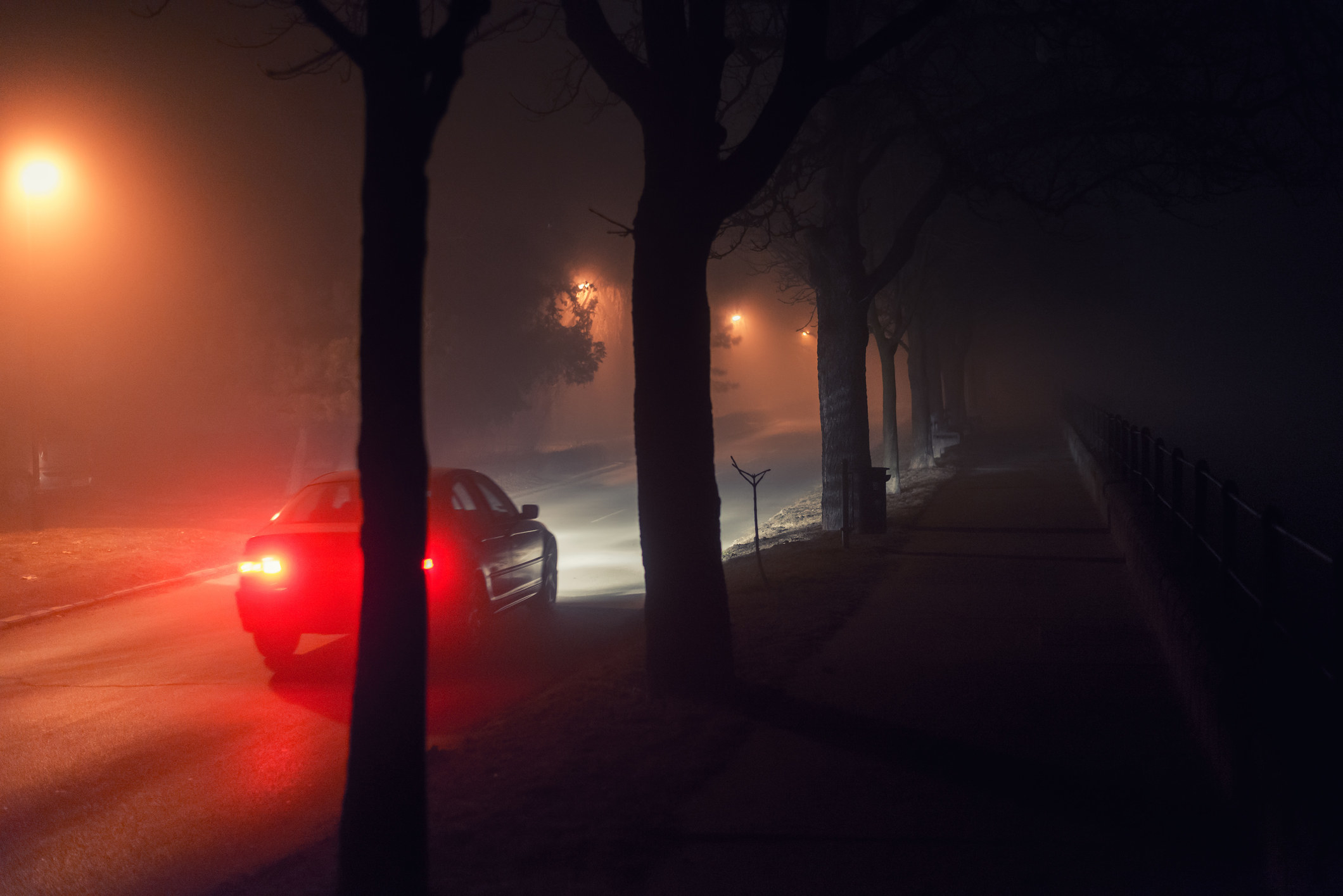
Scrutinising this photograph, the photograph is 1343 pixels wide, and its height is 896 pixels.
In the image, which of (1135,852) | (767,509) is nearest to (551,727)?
(1135,852)

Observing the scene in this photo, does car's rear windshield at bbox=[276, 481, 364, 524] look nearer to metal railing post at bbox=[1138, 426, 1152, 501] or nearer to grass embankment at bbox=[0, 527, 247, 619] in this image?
grass embankment at bbox=[0, 527, 247, 619]

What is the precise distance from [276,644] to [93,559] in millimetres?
8457

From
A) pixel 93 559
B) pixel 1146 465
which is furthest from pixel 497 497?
pixel 93 559

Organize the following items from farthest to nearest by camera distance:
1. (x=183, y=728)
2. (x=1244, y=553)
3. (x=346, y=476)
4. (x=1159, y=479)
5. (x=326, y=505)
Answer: (x=1244, y=553) → (x=1159, y=479) → (x=346, y=476) → (x=326, y=505) → (x=183, y=728)

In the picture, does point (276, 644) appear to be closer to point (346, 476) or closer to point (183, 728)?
point (346, 476)

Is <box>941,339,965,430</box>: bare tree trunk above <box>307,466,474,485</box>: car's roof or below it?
above

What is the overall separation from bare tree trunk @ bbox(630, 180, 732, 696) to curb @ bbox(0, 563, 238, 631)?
8976mm

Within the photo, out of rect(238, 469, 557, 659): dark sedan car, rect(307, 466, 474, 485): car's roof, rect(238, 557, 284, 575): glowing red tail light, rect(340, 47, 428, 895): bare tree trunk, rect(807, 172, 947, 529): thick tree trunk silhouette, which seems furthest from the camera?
rect(807, 172, 947, 529): thick tree trunk silhouette

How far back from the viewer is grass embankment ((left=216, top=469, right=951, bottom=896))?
4195 mm

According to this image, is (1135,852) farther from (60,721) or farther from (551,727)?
(60,721)

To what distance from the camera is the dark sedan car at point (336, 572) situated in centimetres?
837

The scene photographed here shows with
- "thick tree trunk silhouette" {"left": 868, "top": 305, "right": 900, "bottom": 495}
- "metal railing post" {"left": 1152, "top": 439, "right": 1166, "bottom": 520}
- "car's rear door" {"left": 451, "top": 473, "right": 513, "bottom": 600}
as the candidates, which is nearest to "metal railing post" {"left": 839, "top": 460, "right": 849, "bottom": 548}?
"metal railing post" {"left": 1152, "top": 439, "right": 1166, "bottom": 520}

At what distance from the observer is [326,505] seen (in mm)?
9352

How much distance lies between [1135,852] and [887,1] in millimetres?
12651
